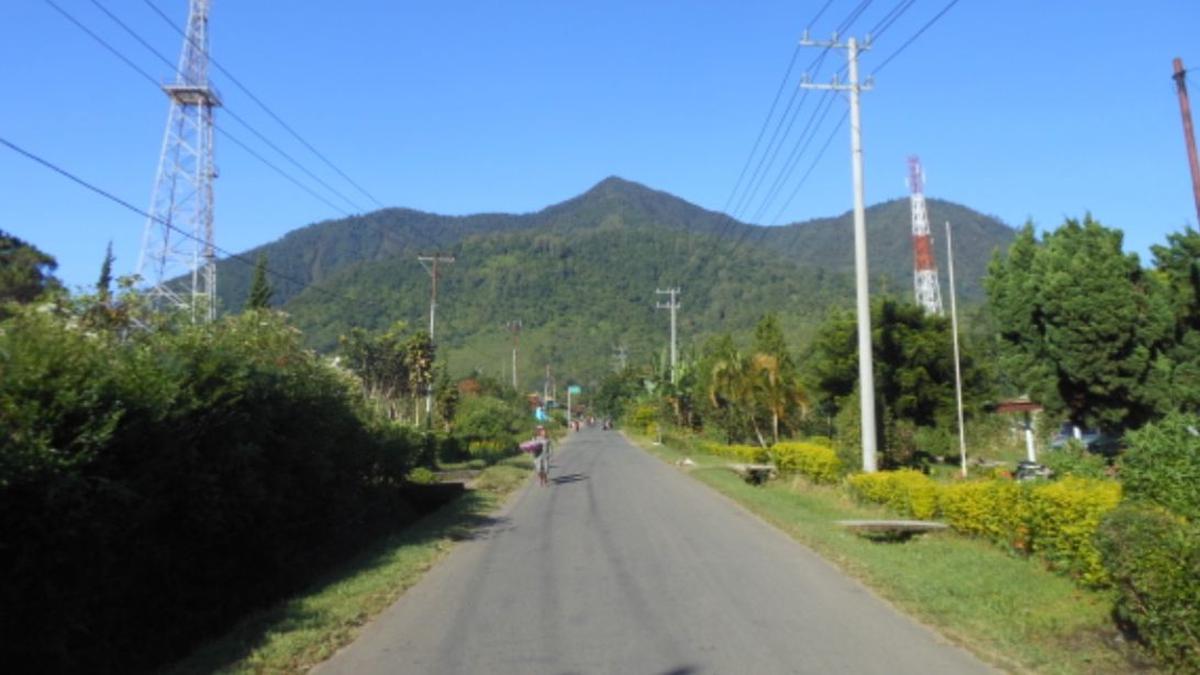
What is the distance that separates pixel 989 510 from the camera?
12.2m

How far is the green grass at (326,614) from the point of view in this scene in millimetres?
7262

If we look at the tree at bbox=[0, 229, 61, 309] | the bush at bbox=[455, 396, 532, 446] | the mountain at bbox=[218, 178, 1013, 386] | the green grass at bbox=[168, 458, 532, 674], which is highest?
the mountain at bbox=[218, 178, 1013, 386]

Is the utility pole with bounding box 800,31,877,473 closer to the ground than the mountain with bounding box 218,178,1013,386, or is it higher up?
closer to the ground

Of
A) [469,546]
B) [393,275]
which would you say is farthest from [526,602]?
[393,275]

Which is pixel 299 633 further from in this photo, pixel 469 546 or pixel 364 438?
pixel 364 438

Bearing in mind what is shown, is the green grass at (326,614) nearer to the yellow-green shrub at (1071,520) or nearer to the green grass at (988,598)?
the green grass at (988,598)

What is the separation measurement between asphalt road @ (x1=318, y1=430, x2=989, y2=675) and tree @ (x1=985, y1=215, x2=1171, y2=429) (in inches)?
346

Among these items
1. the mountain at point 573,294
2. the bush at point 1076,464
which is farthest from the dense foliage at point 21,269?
the mountain at point 573,294

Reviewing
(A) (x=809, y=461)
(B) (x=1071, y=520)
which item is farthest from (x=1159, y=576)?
(A) (x=809, y=461)

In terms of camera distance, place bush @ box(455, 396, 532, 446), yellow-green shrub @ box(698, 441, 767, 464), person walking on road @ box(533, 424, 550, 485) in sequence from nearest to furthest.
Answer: person walking on road @ box(533, 424, 550, 485) → yellow-green shrub @ box(698, 441, 767, 464) → bush @ box(455, 396, 532, 446)

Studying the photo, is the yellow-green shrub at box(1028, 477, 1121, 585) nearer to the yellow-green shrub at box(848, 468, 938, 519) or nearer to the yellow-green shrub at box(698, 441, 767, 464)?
the yellow-green shrub at box(848, 468, 938, 519)

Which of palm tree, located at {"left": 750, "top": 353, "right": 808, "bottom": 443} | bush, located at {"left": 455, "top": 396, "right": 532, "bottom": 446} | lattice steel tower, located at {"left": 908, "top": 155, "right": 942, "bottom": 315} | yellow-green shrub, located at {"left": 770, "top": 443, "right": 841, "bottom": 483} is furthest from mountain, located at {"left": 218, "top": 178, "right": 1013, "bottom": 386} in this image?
yellow-green shrub, located at {"left": 770, "top": 443, "right": 841, "bottom": 483}

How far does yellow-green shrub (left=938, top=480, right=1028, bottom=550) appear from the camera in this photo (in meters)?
11.2

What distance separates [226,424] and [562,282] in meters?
181
